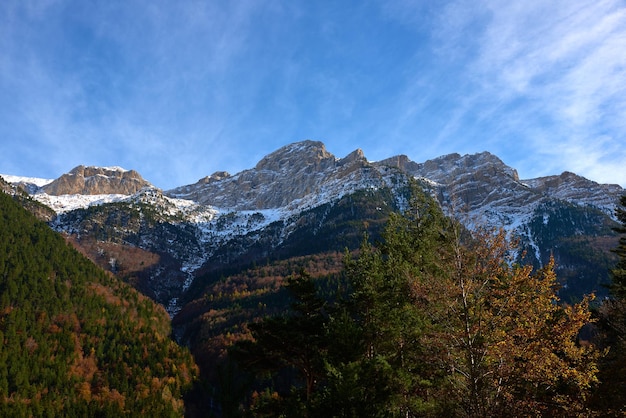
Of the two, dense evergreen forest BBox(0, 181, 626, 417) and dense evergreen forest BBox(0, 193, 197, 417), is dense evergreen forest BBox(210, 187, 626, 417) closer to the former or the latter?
dense evergreen forest BBox(0, 181, 626, 417)

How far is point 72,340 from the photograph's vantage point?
13400 cm

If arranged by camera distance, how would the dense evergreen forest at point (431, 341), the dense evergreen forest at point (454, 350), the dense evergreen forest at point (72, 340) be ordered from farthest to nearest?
the dense evergreen forest at point (72, 340) < the dense evergreen forest at point (431, 341) < the dense evergreen forest at point (454, 350)

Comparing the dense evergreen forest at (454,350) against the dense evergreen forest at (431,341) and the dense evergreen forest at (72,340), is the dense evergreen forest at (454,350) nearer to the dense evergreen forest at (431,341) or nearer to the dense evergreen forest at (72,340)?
the dense evergreen forest at (431,341)

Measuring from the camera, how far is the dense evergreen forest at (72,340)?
10994 centimetres

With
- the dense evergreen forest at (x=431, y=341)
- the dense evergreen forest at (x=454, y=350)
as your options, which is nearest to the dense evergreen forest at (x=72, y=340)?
the dense evergreen forest at (x=431, y=341)

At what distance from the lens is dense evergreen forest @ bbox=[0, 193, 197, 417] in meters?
110

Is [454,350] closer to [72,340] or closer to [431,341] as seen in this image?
[431,341]

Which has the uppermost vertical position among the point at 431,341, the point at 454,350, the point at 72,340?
the point at 72,340

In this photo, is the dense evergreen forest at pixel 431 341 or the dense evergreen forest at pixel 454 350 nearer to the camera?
the dense evergreen forest at pixel 454 350

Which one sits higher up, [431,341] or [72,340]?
[72,340]

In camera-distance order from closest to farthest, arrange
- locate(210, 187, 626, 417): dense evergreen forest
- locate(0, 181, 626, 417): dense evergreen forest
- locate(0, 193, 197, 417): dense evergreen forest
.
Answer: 1. locate(210, 187, 626, 417): dense evergreen forest
2. locate(0, 181, 626, 417): dense evergreen forest
3. locate(0, 193, 197, 417): dense evergreen forest

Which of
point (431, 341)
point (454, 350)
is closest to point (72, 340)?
point (431, 341)

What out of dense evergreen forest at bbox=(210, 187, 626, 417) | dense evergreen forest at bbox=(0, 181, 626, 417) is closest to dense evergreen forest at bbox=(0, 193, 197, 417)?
dense evergreen forest at bbox=(0, 181, 626, 417)

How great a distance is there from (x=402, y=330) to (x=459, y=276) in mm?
7392
